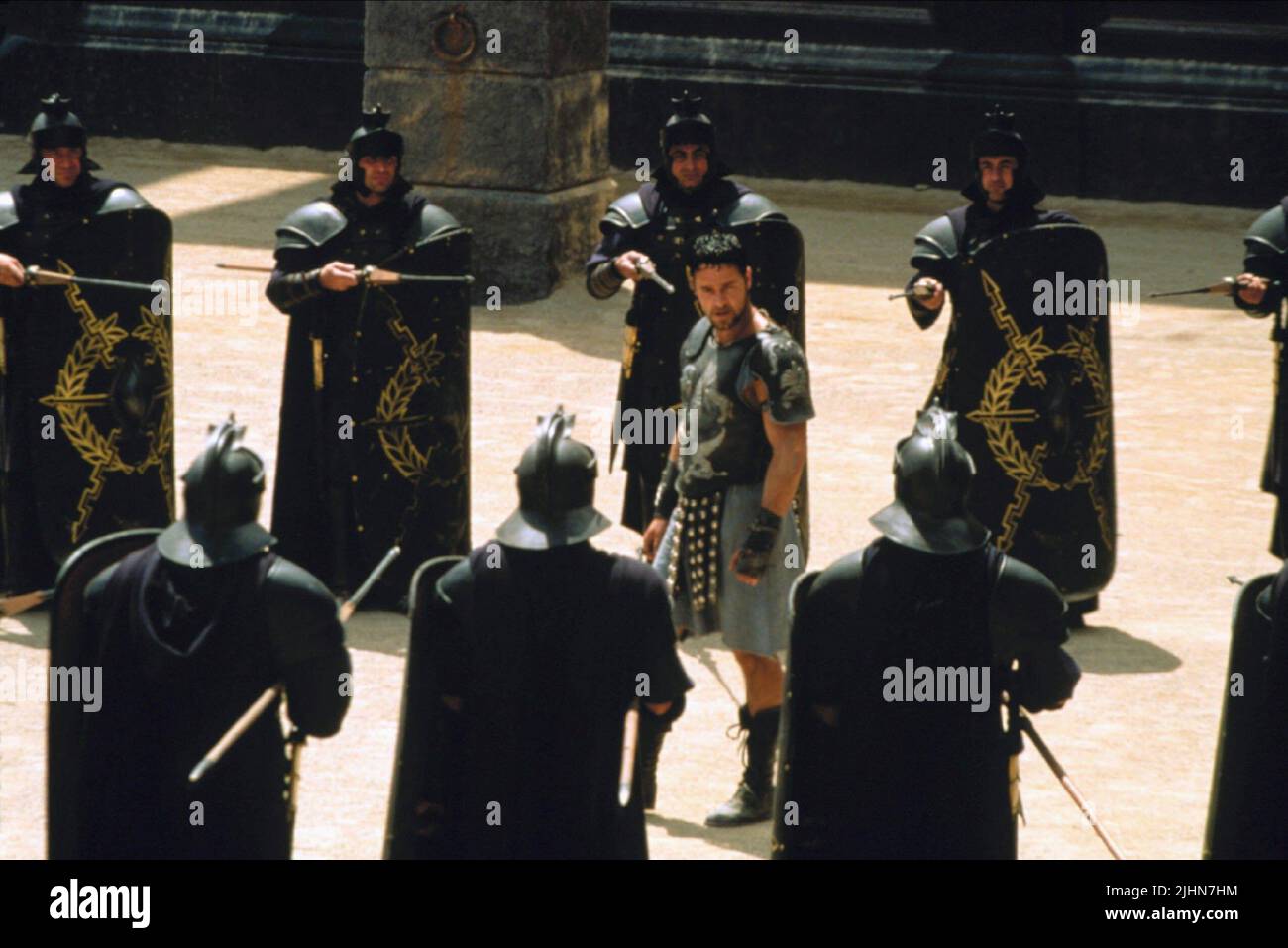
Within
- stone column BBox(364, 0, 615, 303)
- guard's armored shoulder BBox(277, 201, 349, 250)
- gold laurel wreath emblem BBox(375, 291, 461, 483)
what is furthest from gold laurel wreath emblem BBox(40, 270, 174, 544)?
stone column BBox(364, 0, 615, 303)

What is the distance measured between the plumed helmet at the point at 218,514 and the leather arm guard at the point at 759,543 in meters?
1.86

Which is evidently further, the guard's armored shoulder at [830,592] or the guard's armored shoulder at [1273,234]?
the guard's armored shoulder at [1273,234]

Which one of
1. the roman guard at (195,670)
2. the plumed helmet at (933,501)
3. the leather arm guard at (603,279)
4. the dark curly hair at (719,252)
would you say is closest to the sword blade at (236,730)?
the roman guard at (195,670)

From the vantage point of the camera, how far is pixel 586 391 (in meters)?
12.9

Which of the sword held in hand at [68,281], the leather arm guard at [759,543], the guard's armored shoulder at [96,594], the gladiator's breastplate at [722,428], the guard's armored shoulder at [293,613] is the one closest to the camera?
the guard's armored shoulder at [293,613]

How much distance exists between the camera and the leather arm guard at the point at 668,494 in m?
7.93

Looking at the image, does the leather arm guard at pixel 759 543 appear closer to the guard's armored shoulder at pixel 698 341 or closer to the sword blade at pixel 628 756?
the guard's armored shoulder at pixel 698 341

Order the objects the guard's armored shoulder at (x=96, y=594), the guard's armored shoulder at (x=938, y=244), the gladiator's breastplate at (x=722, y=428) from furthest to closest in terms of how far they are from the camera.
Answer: the guard's armored shoulder at (x=938, y=244)
the gladiator's breastplate at (x=722, y=428)
the guard's armored shoulder at (x=96, y=594)

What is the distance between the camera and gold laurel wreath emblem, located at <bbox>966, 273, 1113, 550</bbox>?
9.38 meters

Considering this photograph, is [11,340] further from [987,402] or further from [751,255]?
[987,402]

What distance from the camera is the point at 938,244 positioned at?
31.1ft

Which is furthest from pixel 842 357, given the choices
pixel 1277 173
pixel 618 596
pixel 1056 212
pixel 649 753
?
pixel 618 596

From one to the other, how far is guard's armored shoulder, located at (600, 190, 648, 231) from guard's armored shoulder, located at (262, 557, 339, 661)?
158 inches

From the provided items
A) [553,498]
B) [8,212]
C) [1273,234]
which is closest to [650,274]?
[8,212]
